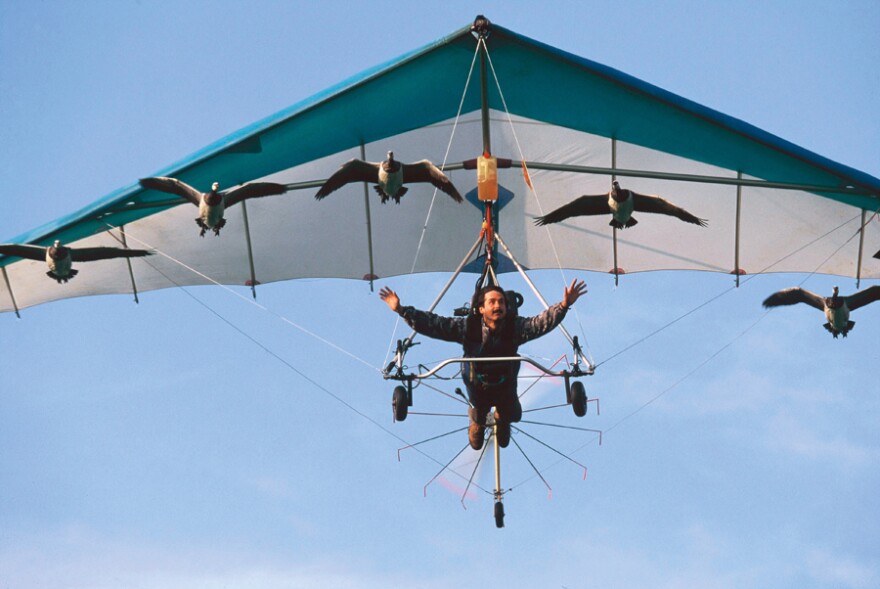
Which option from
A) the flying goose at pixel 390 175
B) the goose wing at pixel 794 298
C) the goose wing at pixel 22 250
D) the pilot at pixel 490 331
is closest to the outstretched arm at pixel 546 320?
the pilot at pixel 490 331

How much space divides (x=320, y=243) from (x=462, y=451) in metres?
5.40

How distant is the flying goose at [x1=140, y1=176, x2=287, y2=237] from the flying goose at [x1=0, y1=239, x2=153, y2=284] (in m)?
1.86

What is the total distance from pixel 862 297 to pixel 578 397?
17.1 feet

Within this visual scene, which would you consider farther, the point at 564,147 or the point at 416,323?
the point at 564,147

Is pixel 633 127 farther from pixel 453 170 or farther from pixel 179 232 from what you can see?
pixel 179 232

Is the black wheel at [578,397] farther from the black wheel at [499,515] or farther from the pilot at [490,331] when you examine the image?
the black wheel at [499,515]

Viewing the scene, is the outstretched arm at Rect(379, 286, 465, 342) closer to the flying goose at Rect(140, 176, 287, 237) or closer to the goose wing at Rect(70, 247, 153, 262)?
the flying goose at Rect(140, 176, 287, 237)

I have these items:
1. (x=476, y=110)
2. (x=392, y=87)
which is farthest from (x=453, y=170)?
(x=392, y=87)

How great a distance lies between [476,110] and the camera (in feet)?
68.2

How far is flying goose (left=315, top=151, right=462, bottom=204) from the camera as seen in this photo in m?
17.8

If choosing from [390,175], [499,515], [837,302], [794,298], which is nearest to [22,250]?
[390,175]

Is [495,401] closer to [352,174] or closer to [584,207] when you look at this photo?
[584,207]

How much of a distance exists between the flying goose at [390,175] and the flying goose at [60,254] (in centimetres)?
378

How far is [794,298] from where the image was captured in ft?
66.4
